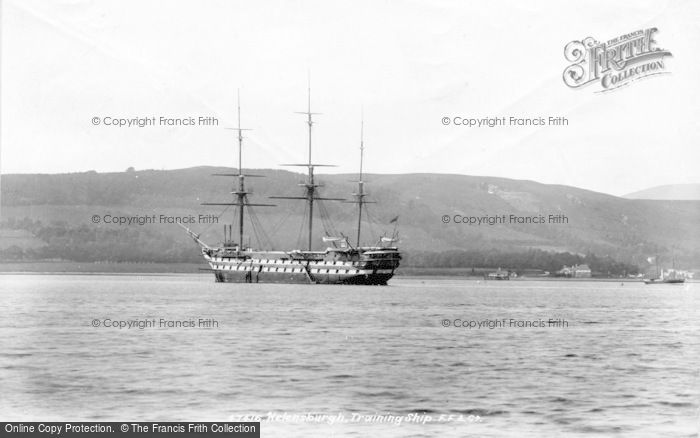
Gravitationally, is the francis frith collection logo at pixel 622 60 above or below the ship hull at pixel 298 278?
above

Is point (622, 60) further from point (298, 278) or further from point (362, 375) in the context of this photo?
point (298, 278)

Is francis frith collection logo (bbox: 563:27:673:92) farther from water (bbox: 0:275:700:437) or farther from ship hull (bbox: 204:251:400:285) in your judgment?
ship hull (bbox: 204:251:400:285)

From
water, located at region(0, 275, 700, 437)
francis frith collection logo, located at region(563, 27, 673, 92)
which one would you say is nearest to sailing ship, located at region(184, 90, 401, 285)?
water, located at region(0, 275, 700, 437)

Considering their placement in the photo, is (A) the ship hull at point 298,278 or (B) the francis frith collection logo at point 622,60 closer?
(B) the francis frith collection logo at point 622,60

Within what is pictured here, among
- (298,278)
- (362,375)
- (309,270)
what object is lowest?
(362,375)

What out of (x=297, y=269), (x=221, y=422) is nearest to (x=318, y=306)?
(x=221, y=422)

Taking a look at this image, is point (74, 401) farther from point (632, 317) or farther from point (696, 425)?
point (632, 317)

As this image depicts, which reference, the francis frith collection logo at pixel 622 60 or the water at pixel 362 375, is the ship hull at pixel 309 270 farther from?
Answer: the francis frith collection logo at pixel 622 60

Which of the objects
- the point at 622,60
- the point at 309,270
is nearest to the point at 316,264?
the point at 309,270

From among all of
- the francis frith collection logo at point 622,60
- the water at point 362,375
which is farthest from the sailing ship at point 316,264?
the francis frith collection logo at point 622,60
